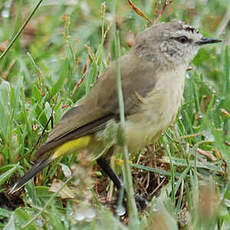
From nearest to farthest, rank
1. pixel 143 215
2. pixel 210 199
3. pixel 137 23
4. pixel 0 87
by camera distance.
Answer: pixel 210 199 → pixel 143 215 → pixel 0 87 → pixel 137 23

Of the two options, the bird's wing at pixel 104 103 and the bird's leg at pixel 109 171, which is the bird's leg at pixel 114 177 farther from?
the bird's wing at pixel 104 103

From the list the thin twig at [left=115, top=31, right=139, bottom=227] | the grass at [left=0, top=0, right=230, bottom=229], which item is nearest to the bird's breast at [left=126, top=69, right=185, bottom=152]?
the grass at [left=0, top=0, right=230, bottom=229]

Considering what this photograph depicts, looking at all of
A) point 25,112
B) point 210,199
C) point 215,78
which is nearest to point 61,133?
point 25,112

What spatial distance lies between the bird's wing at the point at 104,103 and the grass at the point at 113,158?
10.0 inches

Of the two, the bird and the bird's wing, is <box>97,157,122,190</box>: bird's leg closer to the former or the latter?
the bird

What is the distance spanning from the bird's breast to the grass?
0.72ft

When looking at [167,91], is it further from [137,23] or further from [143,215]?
[137,23]

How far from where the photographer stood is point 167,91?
183 inches

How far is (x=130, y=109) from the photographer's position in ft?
15.1

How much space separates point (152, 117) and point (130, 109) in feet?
0.57

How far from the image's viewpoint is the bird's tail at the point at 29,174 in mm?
4215

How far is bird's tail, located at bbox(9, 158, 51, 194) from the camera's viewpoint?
421 centimetres

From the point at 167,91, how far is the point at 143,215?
991 mm

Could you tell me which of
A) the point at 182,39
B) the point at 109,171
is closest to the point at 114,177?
the point at 109,171
